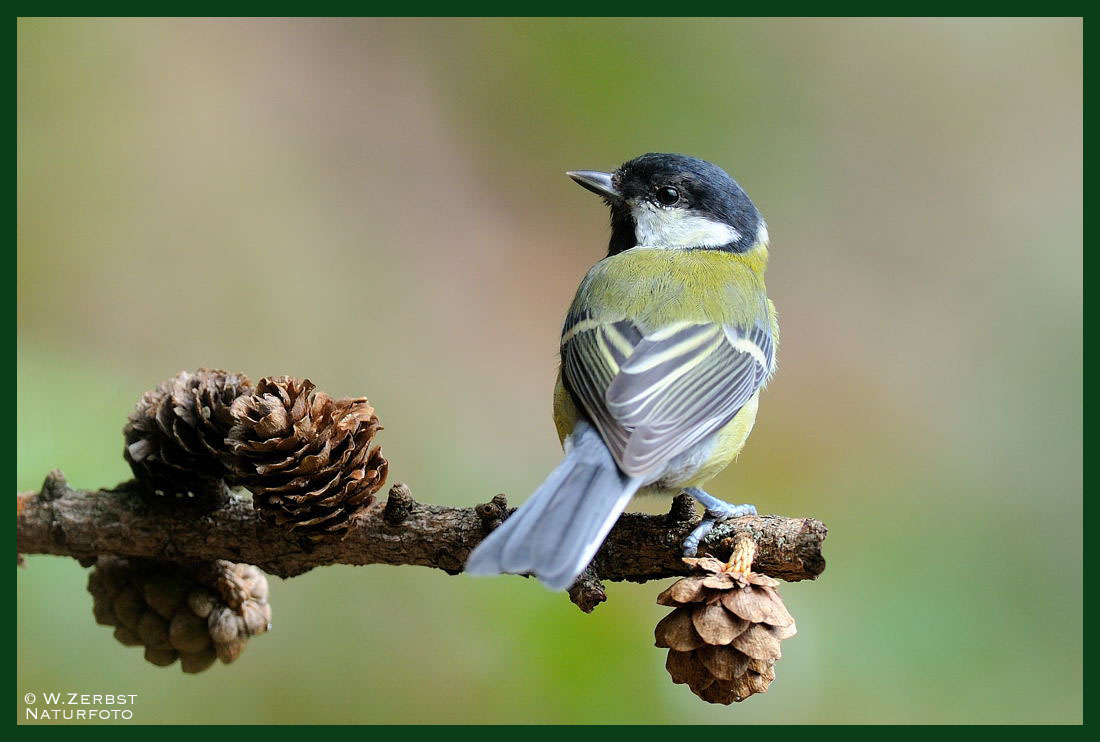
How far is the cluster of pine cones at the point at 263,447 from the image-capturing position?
1.25 meters

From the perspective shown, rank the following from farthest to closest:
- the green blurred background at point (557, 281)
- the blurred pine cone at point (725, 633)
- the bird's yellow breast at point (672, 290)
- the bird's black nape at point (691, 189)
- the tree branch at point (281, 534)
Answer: the bird's black nape at point (691, 189)
the green blurred background at point (557, 281)
the bird's yellow breast at point (672, 290)
the tree branch at point (281, 534)
the blurred pine cone at point (725, 633)

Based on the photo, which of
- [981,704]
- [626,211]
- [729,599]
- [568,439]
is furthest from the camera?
[626,211]

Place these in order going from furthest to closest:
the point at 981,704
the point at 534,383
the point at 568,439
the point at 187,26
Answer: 1. the point at 187,26
2. the point at 534,383
3. the point at 981,704
4. the point at 568,439

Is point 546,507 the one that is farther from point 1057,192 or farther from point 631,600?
point 1057,192

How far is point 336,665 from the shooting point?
1998 millimetres

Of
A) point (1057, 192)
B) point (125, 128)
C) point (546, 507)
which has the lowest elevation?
point (546, 507)

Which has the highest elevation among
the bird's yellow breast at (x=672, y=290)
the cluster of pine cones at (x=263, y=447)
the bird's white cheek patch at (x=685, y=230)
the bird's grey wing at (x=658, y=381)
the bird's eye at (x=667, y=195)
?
the bird's eye at (x=667, y=195)

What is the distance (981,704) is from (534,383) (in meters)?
1.34

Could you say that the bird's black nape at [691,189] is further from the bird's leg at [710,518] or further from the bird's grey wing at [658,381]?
the bird's leg at [710,518]

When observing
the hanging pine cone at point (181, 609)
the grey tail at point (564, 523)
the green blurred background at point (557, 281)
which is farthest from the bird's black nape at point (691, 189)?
the hanging pine cone at point (181, 609)

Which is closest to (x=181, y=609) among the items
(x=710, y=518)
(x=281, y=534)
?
(x=281, y=534)

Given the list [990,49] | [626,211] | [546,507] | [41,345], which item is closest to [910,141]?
[990,49]

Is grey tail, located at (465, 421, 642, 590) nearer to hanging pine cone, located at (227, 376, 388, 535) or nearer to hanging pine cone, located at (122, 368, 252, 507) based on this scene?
hanging pine cone, located at (227, 376, 388, 535)

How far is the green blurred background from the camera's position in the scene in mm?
1996
